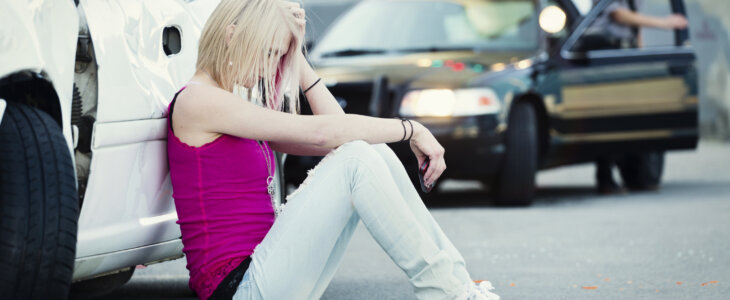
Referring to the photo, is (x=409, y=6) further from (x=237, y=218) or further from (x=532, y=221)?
(x=237, y=218)

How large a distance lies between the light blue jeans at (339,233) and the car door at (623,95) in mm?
5359

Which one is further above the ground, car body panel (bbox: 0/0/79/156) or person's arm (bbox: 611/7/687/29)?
car body panel (bbox: 0/0/79/156)

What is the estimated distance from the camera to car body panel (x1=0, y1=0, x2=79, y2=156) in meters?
3.18

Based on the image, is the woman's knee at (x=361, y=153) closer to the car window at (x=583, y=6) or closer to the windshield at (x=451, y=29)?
the windshield at (x=451, y=29)

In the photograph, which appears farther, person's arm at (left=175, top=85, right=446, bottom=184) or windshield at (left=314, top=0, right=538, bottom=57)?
windshield at (left=314, top=0, right=538, bottom=57)

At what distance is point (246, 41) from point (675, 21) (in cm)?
684

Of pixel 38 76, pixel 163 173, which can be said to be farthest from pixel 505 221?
pixel 38 76

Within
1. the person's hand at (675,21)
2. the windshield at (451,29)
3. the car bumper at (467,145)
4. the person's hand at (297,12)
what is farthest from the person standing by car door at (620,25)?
the person's hand at (297,12)

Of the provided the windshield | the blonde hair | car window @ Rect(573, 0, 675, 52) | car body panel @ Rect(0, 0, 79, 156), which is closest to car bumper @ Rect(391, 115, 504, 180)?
the windshield

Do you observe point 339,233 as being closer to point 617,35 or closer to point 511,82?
point 511,82

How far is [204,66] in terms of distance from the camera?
3693 mm

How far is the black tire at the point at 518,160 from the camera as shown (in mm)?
8336

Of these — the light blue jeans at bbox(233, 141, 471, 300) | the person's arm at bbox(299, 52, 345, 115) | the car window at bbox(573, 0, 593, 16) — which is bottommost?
the car window at bbox(573, 0, 593, 16)

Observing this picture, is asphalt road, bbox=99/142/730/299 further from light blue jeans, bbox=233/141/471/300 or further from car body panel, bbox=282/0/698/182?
light blue jeans, bbox=233/141/471/300
